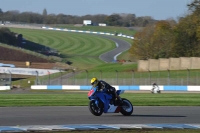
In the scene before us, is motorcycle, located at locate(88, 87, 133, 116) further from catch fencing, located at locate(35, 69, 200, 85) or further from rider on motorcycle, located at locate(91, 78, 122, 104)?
catch fencing, located at locate(35, 69, 200, 85)

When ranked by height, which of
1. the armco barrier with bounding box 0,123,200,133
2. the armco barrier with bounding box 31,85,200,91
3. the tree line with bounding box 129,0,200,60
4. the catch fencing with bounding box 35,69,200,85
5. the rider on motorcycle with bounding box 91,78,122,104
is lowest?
the armco barrier with bounding box 31,85,200,91

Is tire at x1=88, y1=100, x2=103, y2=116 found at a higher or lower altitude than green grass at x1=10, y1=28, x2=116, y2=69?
lower

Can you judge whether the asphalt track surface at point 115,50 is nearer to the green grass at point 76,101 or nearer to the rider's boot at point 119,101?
the green grass at point 76,101

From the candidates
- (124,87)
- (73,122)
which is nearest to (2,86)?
(124,87)

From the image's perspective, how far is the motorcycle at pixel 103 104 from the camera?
20344 millimetres

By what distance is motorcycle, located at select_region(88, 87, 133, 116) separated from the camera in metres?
20.3

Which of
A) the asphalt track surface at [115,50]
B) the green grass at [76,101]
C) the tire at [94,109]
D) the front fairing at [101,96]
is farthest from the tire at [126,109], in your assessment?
the asphalt track surface at [115,50]

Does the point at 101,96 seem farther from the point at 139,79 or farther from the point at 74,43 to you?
the point at 74,43

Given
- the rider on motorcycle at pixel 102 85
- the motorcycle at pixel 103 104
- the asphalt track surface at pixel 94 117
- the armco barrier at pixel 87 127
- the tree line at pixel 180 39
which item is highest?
the tree line at pixel 180 39

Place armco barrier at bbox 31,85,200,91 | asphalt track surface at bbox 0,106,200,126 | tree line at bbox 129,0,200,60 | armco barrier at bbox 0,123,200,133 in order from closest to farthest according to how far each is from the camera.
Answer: armco barrier at bbox 0,123,200,133
asphalt track surface at bbox 0,106,200,126
armco barrier at bbox 31,85,200,91
tree line at bbox 129,0,200,60

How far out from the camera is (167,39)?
90.4 m

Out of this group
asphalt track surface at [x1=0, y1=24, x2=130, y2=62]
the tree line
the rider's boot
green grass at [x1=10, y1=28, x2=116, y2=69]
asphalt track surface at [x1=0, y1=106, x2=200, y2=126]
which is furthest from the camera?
green grass at [x1=10, y1=28, x2=116, y2=69]

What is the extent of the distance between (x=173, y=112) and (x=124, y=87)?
114 feet

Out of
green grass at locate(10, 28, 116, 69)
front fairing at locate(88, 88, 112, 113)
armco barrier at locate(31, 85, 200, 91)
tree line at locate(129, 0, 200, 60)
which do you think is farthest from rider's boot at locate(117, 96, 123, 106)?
green grass at locate(10, 28, 116, 69)
